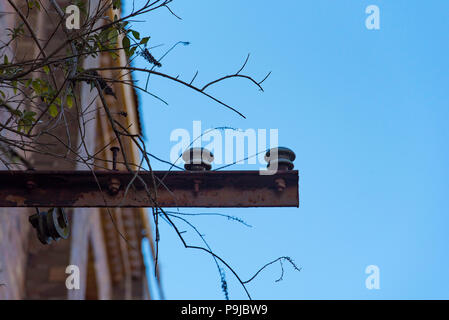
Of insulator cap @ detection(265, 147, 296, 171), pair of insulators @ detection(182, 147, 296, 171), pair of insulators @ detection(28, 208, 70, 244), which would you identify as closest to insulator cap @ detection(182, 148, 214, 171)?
pair of insulators @ detection(182, 147, 296, 171)

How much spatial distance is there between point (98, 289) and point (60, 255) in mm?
4287

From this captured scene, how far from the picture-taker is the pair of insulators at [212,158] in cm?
518

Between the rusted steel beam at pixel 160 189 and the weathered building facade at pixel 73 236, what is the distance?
65cm

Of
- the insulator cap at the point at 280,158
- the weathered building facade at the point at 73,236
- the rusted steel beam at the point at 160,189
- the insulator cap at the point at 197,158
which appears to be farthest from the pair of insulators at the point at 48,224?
the insulator cap at the point at 280,158

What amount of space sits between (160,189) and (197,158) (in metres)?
0.29

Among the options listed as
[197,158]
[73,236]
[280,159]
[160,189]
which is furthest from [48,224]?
[73,236]

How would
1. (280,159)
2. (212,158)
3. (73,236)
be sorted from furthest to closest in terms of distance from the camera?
(73,236), (212,158), (280,159)

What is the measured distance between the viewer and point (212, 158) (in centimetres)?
530

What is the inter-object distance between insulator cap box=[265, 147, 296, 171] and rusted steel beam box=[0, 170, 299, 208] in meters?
0.06

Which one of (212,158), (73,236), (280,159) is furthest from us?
(73,236)

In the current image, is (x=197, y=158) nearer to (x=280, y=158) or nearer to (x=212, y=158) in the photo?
(x=212, y=158)

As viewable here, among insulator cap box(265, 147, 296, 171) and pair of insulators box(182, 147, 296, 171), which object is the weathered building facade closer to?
pair of insulators box(182, 147, 296, 171)

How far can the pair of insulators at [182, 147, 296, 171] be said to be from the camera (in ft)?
17.0
